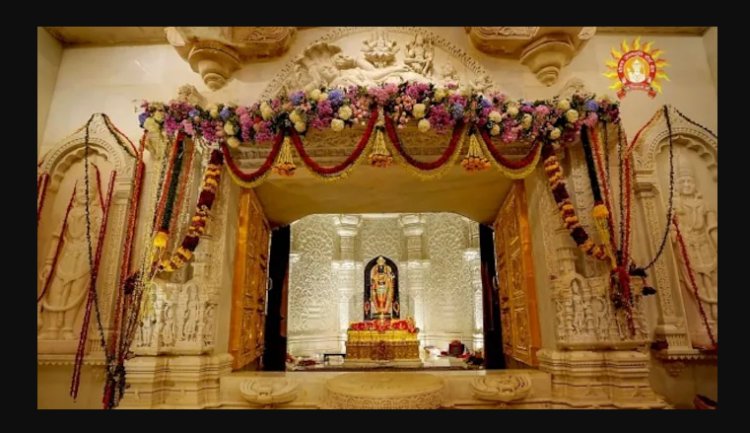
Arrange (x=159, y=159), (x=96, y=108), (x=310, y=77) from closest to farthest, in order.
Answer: (x=159, y=159), (x=310, y=77), (x=96, y=108)

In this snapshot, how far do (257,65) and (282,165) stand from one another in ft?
5.29

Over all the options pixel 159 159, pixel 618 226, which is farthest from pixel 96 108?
pixel 618 226

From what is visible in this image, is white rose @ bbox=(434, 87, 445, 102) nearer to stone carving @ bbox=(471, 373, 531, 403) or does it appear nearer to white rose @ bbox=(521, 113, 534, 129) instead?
white rose @ bbox=(521, 113, 534, 129)

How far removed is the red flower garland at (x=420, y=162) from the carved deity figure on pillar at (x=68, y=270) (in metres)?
3.56

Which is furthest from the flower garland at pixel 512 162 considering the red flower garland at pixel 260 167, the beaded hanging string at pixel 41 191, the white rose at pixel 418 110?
the beaded hanging string at pixel 41 191

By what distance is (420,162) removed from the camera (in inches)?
160

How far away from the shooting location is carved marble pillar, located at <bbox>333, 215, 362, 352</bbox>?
33.7ft

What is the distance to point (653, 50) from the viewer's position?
5.09m

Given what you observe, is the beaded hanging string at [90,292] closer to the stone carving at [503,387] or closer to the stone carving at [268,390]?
the stone carving at [268,390]

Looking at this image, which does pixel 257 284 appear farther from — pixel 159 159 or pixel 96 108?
pixel 96 108

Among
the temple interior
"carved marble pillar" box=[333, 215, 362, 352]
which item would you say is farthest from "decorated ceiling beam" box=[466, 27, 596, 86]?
"carved marble pillar" box=[333, 215, 362, 352]

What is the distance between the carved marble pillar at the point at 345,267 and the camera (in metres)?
10.3

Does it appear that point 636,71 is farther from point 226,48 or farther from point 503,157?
point 226,48

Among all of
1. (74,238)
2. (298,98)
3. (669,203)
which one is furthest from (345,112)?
(669,203)
